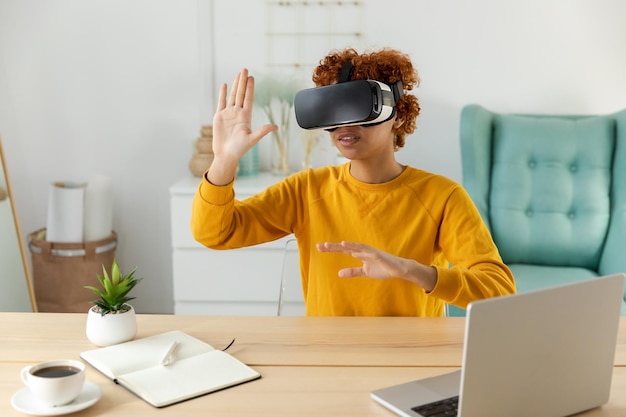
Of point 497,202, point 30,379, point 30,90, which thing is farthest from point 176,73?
point 30,379

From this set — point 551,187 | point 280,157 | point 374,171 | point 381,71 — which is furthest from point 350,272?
point 280,157

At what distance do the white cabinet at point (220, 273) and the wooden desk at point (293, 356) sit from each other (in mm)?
1525

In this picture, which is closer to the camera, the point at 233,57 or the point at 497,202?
the point at 497,202

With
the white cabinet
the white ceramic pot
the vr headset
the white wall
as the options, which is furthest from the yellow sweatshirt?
the white wall

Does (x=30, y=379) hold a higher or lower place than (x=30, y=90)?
lower

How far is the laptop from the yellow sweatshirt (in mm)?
490

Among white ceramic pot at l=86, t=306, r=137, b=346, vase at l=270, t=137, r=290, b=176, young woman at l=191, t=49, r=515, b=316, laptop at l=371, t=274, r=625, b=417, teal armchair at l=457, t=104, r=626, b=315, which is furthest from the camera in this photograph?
vase at l=270, t=137, r=290, b=176

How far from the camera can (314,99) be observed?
1.67m

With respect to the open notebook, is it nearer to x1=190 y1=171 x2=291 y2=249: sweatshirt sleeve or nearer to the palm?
x1=190 y1=171 x2=291 y2=249: sweatshirt sleeve

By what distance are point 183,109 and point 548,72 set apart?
1674 mm

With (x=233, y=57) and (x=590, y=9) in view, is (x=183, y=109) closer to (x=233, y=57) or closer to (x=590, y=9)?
(x=233, y=57)

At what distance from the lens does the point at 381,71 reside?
182cm

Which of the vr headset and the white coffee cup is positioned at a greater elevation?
the vr headset

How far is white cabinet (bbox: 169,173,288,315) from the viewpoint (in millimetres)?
3229
